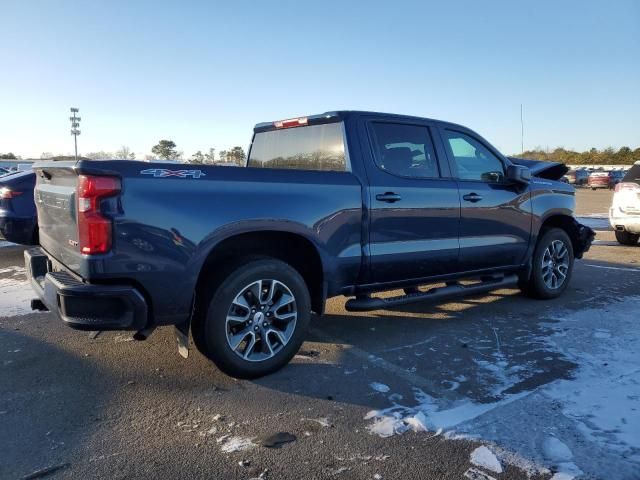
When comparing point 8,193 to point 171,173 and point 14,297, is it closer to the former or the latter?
point 14,297

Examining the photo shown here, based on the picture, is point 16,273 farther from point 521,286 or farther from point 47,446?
point 521,286

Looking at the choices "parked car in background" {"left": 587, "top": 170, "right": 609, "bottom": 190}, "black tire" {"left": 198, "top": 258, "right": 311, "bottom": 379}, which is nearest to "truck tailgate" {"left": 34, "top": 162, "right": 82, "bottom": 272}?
"black tire" {"left": 198, "top": 258, "right": 311, "bottom": 379}

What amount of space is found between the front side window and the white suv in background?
18.9 ft

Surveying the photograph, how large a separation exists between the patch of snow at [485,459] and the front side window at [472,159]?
9.54 feet

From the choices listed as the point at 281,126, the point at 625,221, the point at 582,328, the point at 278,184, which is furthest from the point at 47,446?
the point at 625,221

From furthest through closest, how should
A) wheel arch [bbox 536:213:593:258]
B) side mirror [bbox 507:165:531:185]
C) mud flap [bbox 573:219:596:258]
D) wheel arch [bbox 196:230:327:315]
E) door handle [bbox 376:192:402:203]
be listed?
mud flap [bbox 573:219:596:258], wheel arch [bbox 536:213:593:258], side mirror [bbox 507:165:531:185], door handle [bbox 376:192:402:203], wheel arch [bbox 196:230:327:315]

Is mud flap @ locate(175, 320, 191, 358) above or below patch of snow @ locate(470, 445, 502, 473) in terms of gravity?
above

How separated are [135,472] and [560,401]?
102 inches

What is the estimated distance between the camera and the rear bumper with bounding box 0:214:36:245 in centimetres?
739

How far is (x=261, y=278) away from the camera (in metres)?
3.68

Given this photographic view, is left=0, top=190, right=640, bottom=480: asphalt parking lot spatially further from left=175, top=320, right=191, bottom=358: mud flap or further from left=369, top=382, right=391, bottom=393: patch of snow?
left=175, top=320, right=191, bottom=358: mud flap

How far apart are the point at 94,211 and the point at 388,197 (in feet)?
7.55

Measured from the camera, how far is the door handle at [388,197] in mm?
4289

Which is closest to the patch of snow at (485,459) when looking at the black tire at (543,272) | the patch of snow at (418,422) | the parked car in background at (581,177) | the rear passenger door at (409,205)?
the patch of snow at (418,422)
